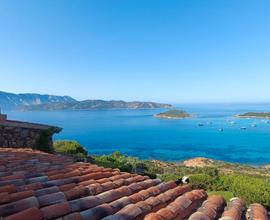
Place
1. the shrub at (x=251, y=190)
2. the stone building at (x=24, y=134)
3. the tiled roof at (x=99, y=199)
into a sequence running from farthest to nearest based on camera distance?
the shrub at (x=251, y=190)
the stone building at (x=24, y=134)
the tiled roof at (x=99, y=199)

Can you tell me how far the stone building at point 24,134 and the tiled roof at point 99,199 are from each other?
4926 millimetres

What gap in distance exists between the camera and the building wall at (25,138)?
8.50 metres

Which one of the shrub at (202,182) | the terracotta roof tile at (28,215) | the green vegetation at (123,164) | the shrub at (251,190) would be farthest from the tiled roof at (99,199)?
the green vegetation at (123,164)

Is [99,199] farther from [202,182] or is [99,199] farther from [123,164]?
[123,164]

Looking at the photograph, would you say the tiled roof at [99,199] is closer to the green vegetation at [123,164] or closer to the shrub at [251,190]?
the shrub at [251,190]

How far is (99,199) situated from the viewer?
274 centimetres

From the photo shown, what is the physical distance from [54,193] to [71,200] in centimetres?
20

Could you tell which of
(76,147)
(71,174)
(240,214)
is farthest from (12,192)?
(76,147)

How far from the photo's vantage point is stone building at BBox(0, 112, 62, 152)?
8.48 metres

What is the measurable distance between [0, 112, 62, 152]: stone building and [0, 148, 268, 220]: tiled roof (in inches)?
194

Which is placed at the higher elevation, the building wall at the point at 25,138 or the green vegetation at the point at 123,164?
the building wall at the point at 25,138

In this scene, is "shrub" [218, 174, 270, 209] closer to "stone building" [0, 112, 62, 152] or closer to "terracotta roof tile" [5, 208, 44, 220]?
"stone building" [0, 112, 62, 152]

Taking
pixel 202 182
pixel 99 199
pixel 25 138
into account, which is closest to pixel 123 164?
pixel 202 182

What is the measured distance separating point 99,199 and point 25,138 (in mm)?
7330
